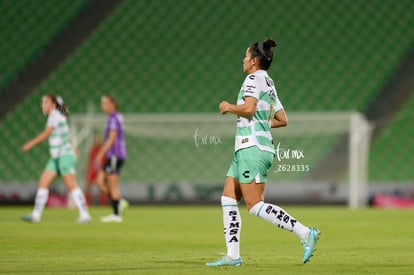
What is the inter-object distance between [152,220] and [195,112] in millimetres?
7487

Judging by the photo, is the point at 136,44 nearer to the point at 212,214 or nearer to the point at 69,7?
the point at 69,7

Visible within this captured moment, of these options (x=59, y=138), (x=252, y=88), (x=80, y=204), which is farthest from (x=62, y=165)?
(x=252, y=88)

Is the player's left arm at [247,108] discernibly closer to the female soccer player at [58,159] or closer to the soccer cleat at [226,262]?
the soccer cleat at [226,262]

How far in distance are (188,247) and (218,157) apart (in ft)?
34.9

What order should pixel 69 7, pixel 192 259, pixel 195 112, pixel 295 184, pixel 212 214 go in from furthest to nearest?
1. pixel 69 7
2. pixel 195 112
3. pixel 295 184
4. pixel 212 214
5. pixel 192 259

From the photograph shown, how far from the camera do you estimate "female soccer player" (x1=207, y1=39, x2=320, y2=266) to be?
6.09 m

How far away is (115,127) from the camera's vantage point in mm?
12281

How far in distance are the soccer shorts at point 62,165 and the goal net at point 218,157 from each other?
17.6 ft

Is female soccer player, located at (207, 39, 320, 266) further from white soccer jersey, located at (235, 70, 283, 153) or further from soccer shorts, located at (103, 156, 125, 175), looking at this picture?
soccer shorts, located at (103, 156, 125, 175)

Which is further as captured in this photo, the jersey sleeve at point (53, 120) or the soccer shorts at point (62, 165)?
the soccer shorts at point (62, 165)

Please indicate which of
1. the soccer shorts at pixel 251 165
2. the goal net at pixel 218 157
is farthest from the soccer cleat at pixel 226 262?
the goal net at pixel 218 157

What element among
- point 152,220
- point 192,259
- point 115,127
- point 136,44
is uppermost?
point 136,44

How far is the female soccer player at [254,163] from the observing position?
6.09m

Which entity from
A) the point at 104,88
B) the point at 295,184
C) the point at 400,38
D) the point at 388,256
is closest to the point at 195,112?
the point at 104,88
